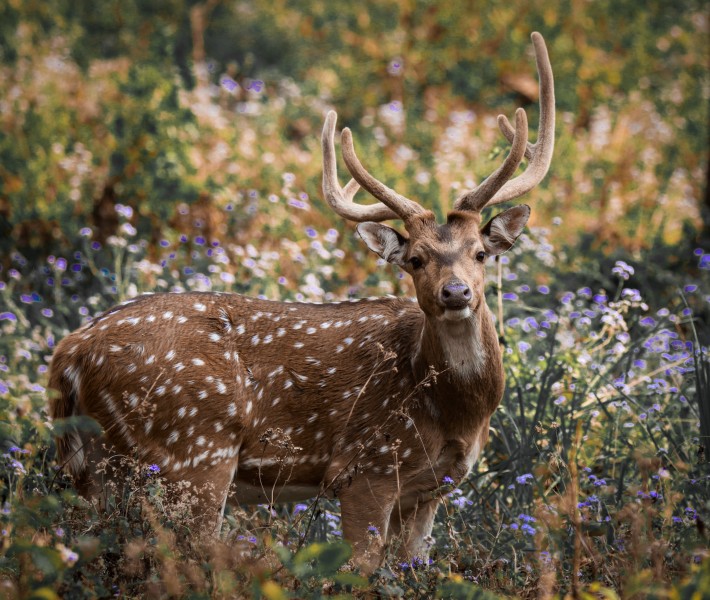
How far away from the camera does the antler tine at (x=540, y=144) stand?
16.4ft

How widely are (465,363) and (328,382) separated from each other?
685 millimetres

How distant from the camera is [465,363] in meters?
4.72

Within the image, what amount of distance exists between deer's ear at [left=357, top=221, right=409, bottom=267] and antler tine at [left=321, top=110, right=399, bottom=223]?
0.42ft

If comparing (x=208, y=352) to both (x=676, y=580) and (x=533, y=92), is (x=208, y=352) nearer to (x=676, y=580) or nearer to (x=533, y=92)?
(x=676, y=580)

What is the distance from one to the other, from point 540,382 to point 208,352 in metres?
2.07

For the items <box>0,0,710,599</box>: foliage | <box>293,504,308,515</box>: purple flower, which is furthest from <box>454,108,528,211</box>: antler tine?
<box>293,504,308,515</box>: purple flower

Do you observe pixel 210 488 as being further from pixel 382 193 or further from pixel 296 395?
pixel 382 193

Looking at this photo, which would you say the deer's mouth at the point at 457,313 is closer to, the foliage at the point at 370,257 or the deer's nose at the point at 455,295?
the deer's nose at the point at 455,295

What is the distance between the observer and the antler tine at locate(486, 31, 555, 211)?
5.00m

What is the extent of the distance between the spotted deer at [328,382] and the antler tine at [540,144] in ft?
0.04

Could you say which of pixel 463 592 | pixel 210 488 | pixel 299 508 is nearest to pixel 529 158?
pixel 299 508

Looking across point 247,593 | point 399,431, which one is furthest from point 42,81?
point 247,593

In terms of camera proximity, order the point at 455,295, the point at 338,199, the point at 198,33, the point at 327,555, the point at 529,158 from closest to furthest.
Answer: the point at 327,555 → the point at 455,295 → the point at 338,199 → the point at 529,158 → the point at 198,33

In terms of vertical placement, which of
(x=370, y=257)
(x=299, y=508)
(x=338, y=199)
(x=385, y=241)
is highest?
(x=338, y=199)
